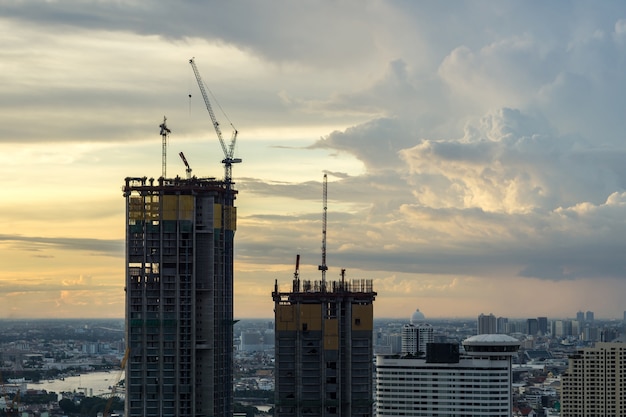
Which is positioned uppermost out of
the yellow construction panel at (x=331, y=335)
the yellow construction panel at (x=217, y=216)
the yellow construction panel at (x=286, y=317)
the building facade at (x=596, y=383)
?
the yellow construction panel at (x=217, y=216)

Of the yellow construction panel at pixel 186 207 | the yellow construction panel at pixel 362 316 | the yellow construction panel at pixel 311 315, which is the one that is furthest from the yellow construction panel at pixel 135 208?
the yellow construction panel at pixel 362 316

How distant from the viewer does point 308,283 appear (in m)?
108

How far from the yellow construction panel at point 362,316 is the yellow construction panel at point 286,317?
14.7 ft

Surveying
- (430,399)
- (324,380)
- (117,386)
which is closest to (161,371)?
(324,380)

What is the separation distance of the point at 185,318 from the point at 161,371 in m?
4.24

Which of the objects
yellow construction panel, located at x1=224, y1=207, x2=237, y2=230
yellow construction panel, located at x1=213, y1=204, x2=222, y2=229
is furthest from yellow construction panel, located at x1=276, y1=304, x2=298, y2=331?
yellow construction panel, located at x1=224, y1=207, x2=237, y2=230

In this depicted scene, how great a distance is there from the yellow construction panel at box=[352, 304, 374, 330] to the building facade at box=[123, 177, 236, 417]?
10.4 meters

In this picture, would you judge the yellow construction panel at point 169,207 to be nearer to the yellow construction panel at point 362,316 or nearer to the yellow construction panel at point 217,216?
the yellow construction panel at point 217,216

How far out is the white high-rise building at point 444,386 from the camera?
136 m

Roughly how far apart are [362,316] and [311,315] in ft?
13.1

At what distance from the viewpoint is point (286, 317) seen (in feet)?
349

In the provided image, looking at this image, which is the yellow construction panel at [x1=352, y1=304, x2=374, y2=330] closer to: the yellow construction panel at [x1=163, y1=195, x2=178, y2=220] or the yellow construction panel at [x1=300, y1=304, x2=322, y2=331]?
the yellow construction panel at [x1=300, y1=304, x2=322, y2=331]

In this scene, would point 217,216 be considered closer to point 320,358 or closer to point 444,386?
point 320,358

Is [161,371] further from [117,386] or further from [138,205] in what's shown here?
[117,386]
